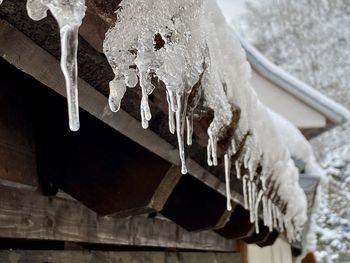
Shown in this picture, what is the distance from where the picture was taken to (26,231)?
1.31m

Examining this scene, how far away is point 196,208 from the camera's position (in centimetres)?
212

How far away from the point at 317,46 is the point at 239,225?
53.8 ft

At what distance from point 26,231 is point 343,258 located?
1357 cm

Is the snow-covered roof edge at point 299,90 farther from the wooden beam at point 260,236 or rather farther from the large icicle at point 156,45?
the large icicle at point 156,45

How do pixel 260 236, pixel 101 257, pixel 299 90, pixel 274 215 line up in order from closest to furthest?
pixel 101 257 → pixel 274 215 → pixel 260 236 → pixel 299 90

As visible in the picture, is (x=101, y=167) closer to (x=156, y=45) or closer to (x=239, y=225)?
(x=156, y=45)

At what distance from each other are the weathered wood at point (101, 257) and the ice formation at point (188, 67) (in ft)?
1.50

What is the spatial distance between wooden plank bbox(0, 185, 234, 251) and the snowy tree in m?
14.2

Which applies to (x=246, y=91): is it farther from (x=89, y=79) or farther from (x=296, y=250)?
(x=296, y=250)

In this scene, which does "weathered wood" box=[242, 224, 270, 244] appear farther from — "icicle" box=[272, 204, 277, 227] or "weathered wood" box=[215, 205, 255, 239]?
"weathered wood" box=[215, 205, 255, 239]

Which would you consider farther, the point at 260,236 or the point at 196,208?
the point at 260,236

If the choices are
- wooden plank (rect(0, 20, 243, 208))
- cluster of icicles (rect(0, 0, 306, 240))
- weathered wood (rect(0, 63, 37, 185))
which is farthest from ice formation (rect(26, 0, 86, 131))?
weathered wood (rect(0, 63, 37, 185))

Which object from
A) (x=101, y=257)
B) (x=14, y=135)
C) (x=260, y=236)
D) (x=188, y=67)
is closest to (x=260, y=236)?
(x=260, y=236)

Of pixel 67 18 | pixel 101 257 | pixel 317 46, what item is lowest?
pixel 101 257
